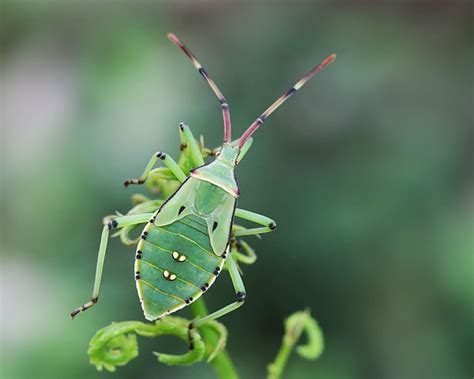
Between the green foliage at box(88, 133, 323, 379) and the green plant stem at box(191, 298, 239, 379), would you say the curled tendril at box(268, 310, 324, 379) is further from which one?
the green plant stem at box(191, 298, 239, 379)

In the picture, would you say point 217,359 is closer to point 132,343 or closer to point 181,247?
point 132,343

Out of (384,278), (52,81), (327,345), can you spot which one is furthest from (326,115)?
(52,81)

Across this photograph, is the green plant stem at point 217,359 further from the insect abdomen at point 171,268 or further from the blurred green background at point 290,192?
the blurred green background at point 290,192

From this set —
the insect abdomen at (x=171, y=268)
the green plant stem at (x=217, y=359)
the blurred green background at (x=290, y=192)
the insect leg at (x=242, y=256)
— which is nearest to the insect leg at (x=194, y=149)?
the insect abdomen at (x=171, y=268)

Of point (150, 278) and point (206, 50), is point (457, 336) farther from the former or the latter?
point (206, 50)

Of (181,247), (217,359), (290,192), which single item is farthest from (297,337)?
(290,192)
